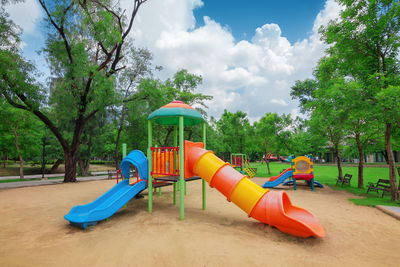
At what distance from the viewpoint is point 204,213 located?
712 centimetres

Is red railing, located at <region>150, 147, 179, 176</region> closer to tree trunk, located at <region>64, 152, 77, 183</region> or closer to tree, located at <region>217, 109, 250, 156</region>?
tree trunk, located at <region>64, 152, 77, 183</region>

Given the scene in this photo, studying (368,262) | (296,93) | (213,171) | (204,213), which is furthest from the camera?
(296,93)

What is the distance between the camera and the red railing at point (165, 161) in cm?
688

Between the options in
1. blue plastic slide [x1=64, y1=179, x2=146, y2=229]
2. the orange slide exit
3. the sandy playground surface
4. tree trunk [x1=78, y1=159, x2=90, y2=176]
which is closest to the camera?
the sandy playground surface

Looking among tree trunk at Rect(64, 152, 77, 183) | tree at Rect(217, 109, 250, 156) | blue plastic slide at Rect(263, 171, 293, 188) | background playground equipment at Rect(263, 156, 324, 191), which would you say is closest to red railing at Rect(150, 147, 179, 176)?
blue plastic slide at Rect(263, 171, 293, 188)

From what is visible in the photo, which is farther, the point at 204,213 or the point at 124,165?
the point at 124,165

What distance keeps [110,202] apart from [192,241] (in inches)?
134

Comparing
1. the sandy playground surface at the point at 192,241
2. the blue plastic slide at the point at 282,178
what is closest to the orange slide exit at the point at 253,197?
the sandy playground surface at the point at 192,241

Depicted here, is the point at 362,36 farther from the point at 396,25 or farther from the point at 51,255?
the point at 51,255

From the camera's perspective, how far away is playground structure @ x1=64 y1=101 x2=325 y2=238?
5070 mm

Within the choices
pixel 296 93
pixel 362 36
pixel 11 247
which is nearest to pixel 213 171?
pixel 11 247

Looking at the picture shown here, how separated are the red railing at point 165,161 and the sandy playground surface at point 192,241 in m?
1.45

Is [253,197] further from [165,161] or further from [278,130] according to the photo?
[278,130]

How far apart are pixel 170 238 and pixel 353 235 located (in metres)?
4.70
